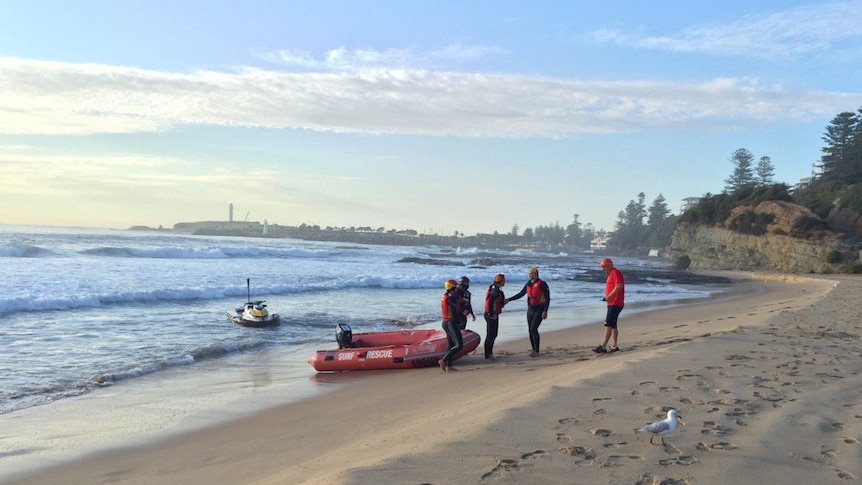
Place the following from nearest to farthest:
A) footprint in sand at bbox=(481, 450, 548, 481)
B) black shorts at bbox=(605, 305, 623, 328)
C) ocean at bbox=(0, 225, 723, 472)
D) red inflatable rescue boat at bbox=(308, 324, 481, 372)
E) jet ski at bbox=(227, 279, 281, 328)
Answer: footprint in sand at bbox=(481, 450, 548, 481), ocean at bbox=(0, 225, 723, 472), black shorts at bbox=(605, 305, 623, 328), red inflatable rescue boat at bbox=(308, 324, 481, 372), jet ski at bbox=(227, 279, 281, 328)

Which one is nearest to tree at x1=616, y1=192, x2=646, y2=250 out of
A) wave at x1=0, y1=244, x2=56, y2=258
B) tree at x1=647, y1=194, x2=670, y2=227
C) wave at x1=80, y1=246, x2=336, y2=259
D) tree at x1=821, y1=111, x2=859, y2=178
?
tree at x1=647, y1=194, x2=670, y2=227

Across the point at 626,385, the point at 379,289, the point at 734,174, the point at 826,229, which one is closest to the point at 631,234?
A: the point at 734,174

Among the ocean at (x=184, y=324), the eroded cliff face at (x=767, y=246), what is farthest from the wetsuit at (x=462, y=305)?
the eroded cliff face at (x=767, y=246)

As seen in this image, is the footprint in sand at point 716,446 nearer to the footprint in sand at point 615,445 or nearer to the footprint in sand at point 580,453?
the footprint in sand at point 615,445

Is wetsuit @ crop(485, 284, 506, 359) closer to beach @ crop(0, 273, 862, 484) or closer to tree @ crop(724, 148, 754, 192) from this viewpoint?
beach @ crop(0, 273, 862, 484)

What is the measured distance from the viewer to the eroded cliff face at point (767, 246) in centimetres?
3922

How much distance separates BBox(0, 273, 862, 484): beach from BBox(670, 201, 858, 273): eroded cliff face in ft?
115

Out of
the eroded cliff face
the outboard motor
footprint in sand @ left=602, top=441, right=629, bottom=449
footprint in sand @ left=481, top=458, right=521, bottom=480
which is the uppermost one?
the eroded cliff face

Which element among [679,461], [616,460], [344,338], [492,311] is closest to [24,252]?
[344,338]

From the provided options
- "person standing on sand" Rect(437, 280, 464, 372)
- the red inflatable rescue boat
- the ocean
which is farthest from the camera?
the red inflatable rescue boat

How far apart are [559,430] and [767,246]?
150 feet

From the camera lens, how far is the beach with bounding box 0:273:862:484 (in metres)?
4.05

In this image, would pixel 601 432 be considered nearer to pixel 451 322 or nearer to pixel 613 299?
pixel 451 322

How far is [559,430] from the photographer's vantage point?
4.89 metres
